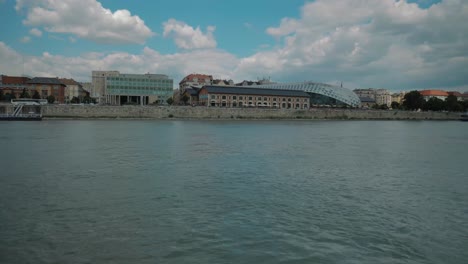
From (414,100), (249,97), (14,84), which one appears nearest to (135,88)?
(249,97)

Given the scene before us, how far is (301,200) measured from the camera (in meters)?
10.3

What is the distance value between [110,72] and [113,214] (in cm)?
13251

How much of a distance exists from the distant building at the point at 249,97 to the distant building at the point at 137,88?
9.39 metres

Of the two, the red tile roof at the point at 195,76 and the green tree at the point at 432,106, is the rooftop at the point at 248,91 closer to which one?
the green tree at the point at 432,106

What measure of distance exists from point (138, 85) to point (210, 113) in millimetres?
27506

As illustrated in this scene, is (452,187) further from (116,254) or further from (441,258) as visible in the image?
(116,254)

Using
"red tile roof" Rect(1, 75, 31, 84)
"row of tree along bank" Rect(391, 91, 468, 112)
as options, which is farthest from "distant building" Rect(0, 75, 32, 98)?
"row of tree along bank" Rect(391, 91, 468, 112)

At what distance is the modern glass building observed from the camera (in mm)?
91750

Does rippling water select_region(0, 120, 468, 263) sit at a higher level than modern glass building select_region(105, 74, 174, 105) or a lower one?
lower

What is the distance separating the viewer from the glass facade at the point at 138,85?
9162 cm

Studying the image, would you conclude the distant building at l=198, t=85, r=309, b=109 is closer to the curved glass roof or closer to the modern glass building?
the curved glass roof

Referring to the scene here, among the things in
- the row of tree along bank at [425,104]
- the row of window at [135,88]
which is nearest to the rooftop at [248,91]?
the row of window at [135,88]

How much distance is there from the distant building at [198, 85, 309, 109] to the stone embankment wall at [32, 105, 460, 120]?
1259 centimetres

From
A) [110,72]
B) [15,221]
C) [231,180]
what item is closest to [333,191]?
[231,180]
